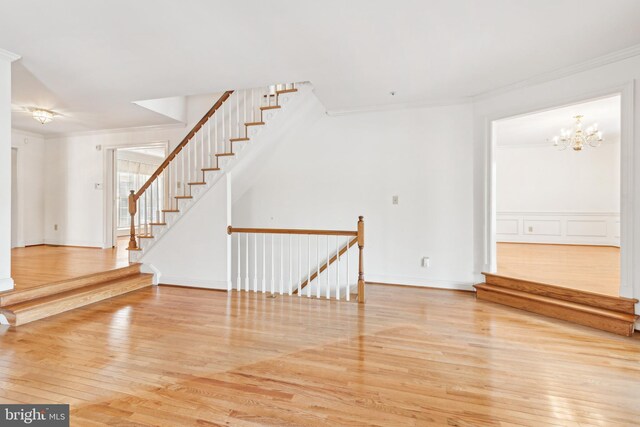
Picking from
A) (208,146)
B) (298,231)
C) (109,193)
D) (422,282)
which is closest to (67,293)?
(298,231)

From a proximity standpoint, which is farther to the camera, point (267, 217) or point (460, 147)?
point (267, 217)

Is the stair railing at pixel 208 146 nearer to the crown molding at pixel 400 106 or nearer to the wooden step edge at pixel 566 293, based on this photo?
the crown molding at pixel 400 106

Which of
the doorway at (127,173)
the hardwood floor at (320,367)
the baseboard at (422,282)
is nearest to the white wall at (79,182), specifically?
the doorway at (127,173)

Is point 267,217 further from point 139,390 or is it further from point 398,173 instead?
point 139,390

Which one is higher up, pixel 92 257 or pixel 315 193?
pixel 315 193

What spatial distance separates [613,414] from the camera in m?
1.82

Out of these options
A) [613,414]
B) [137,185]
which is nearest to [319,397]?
[613,414]

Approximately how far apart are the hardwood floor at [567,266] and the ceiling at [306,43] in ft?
8.23

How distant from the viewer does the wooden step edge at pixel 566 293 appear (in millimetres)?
3121

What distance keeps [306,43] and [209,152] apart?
2840 mm

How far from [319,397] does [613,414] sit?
1718mm

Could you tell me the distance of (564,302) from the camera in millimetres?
3477

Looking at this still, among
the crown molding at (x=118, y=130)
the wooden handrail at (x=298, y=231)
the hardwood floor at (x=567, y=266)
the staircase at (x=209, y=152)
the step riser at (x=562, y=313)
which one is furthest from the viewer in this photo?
the crown molding at (x=118, y=130)

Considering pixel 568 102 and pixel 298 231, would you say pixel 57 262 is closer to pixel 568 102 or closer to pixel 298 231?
pixel 298 231
